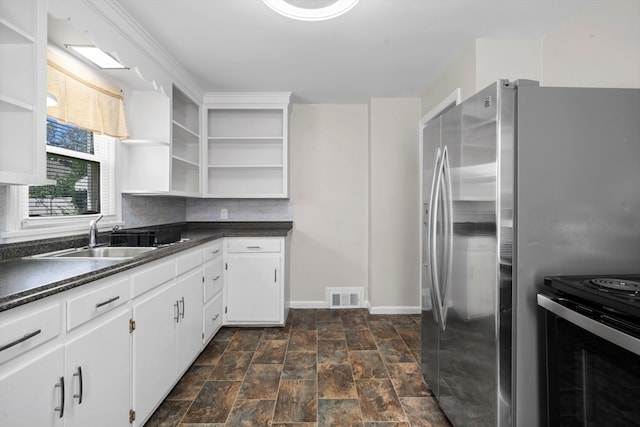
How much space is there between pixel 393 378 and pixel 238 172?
275cm

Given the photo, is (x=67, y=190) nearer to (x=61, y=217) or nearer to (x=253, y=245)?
(x=61, y=217)

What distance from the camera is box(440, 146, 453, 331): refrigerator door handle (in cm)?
167

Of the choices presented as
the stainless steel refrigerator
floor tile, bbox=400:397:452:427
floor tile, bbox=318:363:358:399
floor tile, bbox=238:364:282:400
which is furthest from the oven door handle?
floor tile, bbox=238:364:282:400

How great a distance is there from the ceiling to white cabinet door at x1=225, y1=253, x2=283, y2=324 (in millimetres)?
1776

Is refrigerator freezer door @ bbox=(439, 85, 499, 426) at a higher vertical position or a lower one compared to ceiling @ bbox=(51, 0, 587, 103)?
lower

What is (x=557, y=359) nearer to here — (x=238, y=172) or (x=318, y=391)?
(x=318, y=391)

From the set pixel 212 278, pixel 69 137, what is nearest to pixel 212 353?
pixel 212 278

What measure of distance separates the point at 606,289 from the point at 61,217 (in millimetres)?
2773

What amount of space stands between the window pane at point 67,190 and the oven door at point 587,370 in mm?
2649

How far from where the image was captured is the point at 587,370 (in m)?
1.07

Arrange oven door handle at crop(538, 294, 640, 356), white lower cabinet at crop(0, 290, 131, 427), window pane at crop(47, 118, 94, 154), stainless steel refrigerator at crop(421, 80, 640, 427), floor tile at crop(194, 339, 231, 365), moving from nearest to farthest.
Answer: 1. oven door handle at crop(538, 294, 640, 356)
2. white lower cabinet at crop(0, 290, 131, 427)
3. stainless steel refrigerator at crop(421, 80, 640, 427)
4. window pane at crop(47, 118, 94, 154)
5. floor tile at crop(194, 339, 231, 365)

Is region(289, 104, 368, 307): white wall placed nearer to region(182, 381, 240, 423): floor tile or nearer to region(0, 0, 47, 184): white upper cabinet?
region(182, 381, 240, 423): floor tile

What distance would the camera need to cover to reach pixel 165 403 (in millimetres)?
1998

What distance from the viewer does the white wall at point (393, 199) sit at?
3707mm
